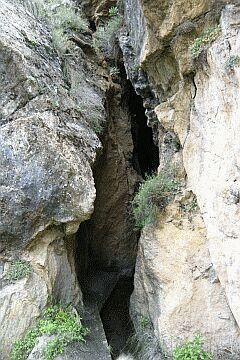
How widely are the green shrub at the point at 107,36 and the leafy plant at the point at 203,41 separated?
4.61 meters

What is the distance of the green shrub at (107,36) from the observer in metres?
10.8

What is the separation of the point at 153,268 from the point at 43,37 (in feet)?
16.4

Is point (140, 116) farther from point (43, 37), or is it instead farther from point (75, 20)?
point (43, 37)

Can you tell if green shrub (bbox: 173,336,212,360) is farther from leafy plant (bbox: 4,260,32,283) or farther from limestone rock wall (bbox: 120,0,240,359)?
leafy plant (bbox: 4,260,32,283)

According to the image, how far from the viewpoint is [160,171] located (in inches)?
313

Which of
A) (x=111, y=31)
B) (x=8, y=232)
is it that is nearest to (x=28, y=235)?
(x=8, y=232)

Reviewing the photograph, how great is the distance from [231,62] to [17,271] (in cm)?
433

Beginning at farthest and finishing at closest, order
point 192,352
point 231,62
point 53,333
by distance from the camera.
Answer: point 53,333 < point 192,352 < point 231,62

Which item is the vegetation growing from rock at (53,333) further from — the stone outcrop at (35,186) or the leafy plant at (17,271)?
the leafy plant at (17,271)

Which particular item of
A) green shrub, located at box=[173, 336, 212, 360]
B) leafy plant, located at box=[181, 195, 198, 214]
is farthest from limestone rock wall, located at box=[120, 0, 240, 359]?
green shrub, located at box=[173, 336, 212, 360]

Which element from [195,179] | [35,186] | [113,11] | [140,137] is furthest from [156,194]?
[113,11]

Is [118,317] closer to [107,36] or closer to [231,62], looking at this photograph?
[231,62]

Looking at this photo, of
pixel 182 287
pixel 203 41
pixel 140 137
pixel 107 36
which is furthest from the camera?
pixel 140 137

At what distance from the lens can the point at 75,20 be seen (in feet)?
35.7
